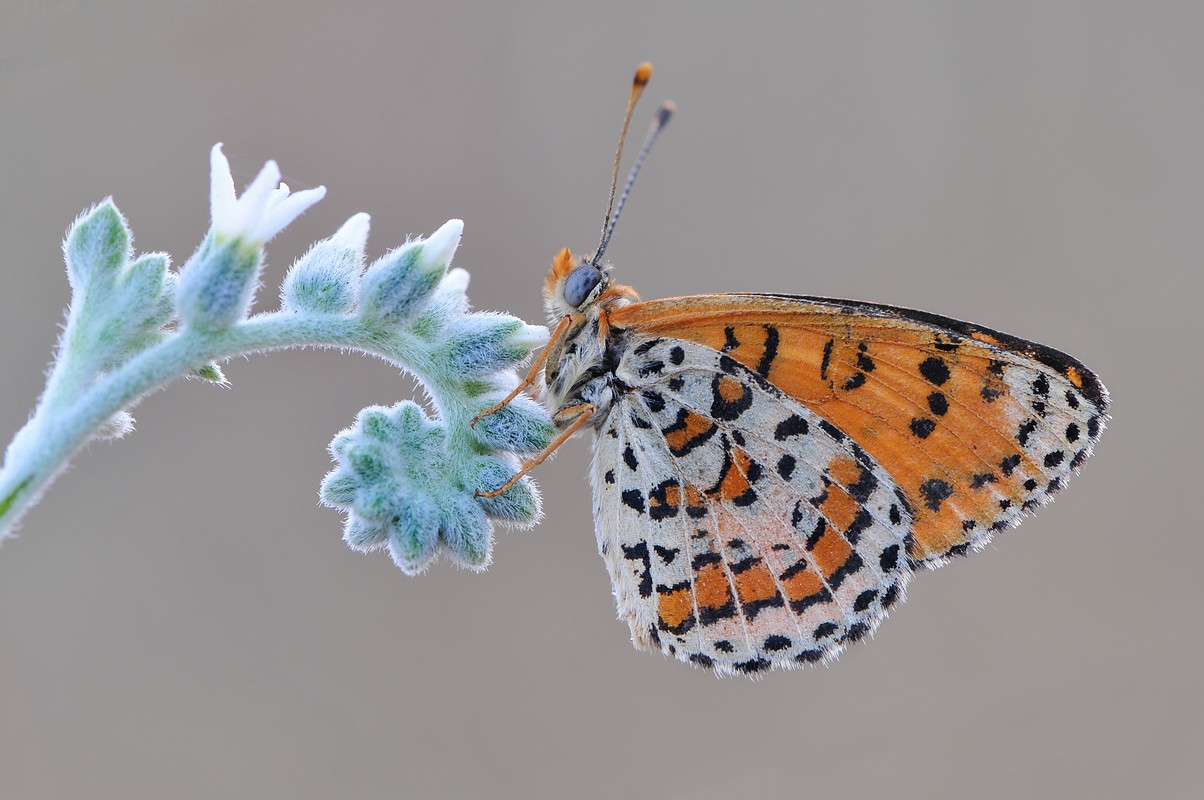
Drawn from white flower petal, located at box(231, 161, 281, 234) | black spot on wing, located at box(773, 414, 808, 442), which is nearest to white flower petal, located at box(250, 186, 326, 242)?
white flower petal, located at box(231, 161, 281, 234)

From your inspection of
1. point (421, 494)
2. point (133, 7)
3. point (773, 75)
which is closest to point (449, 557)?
point (421, 494)

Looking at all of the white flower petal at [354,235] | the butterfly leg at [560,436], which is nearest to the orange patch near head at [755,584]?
the butterfly leg at [560,436]

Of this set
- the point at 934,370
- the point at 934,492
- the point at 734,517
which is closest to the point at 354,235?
the point at 734,517

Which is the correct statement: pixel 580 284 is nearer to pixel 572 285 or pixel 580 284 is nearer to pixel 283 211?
pixel 572 285

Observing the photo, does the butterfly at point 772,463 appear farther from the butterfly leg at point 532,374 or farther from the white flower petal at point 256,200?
the white flower petal at point 256,200

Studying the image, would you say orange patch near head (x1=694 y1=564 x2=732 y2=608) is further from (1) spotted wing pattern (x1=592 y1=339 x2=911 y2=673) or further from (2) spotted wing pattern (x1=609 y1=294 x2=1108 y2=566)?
(2) spotted wing pattern (x1=609 y1=294 x2=1108 y2=566)
